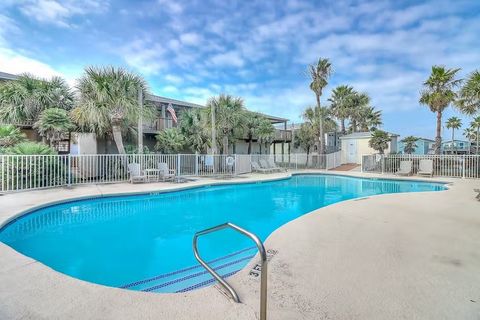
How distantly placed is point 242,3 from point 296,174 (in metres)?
12.0

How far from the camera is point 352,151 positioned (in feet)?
81.7

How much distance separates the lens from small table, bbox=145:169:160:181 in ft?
39.8

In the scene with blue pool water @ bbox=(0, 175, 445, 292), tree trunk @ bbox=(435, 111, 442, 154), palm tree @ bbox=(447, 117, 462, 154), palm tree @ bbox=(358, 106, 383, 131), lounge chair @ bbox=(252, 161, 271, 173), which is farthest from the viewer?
palm tree @ bbox=(447, 117, 462, 154)

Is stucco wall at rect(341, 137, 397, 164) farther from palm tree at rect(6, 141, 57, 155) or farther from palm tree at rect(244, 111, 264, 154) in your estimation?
palm tree at rect(6, 141, 57, 155)

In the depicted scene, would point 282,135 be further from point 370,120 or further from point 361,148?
point 370,120

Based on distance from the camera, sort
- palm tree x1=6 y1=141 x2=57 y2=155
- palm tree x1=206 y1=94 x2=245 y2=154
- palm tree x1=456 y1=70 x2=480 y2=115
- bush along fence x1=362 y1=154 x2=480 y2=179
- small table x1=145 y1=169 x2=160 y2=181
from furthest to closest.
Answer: palm tree x1=206 y1=94 x2=245 y2=154 → bush along fence x1=362 y1=154 x2=480 y2=179 → small table x1=145 y1=169 x2=160 y2=181 → palm tree x1=456 y1=70 x2=480 y2=115 → palm tree x1=6 y1=141 x2=57 y2=155

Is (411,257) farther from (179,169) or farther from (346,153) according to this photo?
(346,153)

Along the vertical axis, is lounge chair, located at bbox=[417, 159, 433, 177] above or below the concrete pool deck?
above

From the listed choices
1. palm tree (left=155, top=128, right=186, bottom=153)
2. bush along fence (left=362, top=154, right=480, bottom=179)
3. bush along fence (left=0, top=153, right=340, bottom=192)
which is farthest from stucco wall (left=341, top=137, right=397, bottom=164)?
palm tree (left=155, top=128, right=186, bottom=153)

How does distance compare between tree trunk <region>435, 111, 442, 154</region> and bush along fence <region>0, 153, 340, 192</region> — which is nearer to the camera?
bush along fence <region>0, 153, 340, 192</region>

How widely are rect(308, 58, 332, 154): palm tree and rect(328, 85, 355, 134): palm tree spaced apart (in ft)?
24.8

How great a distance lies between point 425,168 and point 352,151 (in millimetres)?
9526

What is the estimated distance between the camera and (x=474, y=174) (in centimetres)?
1466

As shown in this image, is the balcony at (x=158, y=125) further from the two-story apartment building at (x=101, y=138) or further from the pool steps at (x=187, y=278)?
the pool steps at (x=187, y=278)
